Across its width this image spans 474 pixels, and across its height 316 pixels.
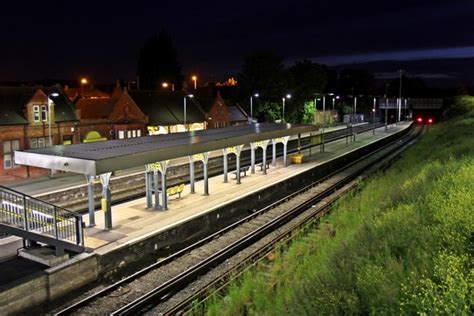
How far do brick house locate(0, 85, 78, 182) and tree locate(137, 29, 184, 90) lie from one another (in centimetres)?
4693

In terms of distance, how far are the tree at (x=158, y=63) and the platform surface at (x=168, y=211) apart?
1998 inches

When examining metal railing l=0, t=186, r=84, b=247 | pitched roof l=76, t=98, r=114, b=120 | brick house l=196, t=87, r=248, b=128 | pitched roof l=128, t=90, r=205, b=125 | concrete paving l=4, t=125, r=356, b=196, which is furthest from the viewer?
brick house l=196, t=87, r=248, b=128

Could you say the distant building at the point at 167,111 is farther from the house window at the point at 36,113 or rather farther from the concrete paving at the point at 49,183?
the concrete paving at the point at 49,183

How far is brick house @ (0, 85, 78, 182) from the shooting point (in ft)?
90.7

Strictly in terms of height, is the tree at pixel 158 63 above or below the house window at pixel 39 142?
above

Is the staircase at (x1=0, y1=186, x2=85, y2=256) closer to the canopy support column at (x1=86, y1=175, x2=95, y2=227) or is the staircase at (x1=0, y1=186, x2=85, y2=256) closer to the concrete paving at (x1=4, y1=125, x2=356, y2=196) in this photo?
the canopy support column at (x1=86, y1=175, x2=95, y2=227)

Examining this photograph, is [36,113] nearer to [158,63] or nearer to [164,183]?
[164,183]

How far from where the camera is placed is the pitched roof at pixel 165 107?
42.7m

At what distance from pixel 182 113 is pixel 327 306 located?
3865 cm

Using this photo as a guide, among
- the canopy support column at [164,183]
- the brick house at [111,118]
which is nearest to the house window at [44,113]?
the brick house at [111,118]

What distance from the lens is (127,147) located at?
20.4 meters

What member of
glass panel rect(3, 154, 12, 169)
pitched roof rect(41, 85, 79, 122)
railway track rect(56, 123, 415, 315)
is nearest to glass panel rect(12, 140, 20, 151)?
glass panel rect(3, 154, 12, 169)

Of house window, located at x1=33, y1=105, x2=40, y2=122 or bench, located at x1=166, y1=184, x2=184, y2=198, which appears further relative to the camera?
house window, located at x1=33, y1=105, x2=40, y2=122

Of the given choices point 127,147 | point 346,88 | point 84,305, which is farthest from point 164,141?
point 346,88
